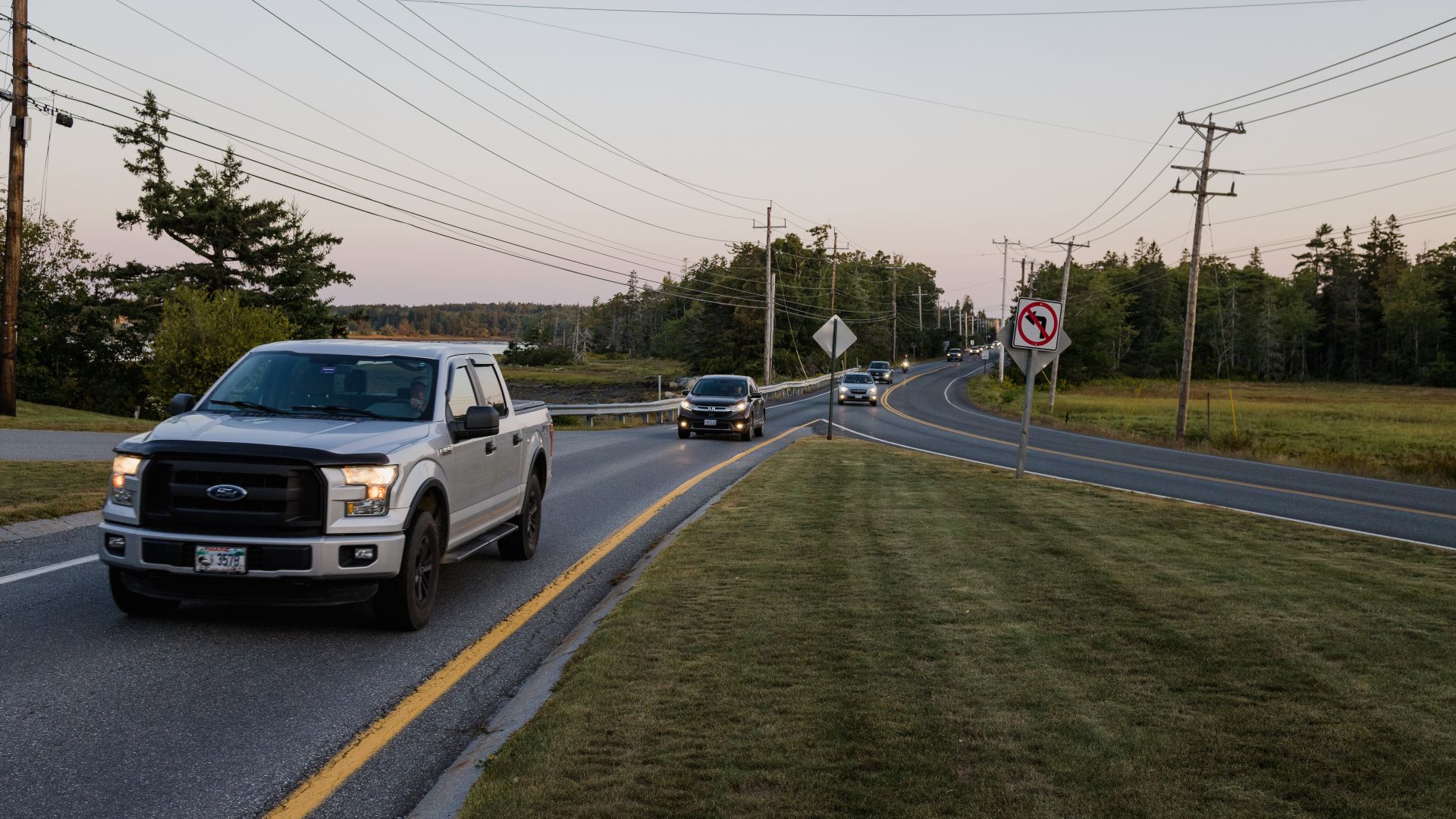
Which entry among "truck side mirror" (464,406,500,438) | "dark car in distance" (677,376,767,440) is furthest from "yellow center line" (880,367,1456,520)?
"truck side mirror" (464,406,500,438)

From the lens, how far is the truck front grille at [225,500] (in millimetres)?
5957

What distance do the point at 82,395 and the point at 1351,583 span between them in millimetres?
57062

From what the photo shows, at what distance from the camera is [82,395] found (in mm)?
51625

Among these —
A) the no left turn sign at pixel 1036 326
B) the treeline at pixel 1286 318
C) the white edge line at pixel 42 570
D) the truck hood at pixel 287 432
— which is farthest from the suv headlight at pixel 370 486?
the treeline at pixel 1286 318

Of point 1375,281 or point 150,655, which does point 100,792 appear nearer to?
point 150,655

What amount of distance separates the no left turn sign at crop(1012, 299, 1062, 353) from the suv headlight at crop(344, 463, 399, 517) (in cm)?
1162

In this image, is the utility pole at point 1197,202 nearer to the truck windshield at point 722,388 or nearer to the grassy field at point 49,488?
the truck windshield at point 722,388

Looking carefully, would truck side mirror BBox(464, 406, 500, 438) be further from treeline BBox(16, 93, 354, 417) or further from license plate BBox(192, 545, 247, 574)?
treeline BBox(16, 93, 354, 417)

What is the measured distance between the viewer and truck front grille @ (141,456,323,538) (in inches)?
235

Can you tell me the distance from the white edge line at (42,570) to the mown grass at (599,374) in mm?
57497

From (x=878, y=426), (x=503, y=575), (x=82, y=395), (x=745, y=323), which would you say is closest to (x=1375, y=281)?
(x=745, y=323)

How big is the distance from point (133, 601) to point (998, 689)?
5.21 m

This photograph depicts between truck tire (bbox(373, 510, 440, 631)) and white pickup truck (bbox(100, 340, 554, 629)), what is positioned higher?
white pickup truck (bbox(100, 340, 554, 629))

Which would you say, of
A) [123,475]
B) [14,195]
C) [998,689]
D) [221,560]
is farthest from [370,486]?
[14,195]
